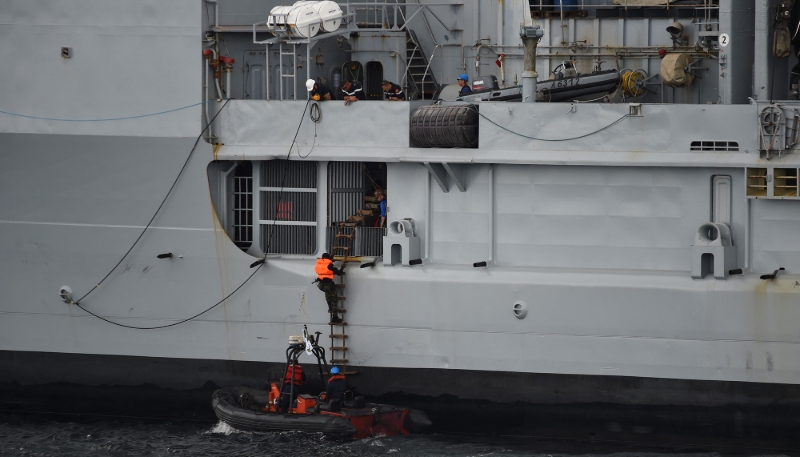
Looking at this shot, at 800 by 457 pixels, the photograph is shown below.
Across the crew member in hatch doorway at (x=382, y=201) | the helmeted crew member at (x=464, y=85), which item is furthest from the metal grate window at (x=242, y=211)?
the helmeted crew member at (x=464, y=85)

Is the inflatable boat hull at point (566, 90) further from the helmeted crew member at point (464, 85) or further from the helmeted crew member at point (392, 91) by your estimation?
the helmeted crew member at point (392, 91)

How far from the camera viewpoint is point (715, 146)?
13.5 metres

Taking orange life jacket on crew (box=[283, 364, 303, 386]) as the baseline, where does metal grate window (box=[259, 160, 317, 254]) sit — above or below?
above

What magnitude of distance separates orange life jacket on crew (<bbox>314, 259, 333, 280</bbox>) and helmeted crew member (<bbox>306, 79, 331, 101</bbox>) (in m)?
2.40

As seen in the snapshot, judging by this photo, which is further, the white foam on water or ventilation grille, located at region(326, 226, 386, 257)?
ventilation grille, located at region(326, 226, 386, 257)

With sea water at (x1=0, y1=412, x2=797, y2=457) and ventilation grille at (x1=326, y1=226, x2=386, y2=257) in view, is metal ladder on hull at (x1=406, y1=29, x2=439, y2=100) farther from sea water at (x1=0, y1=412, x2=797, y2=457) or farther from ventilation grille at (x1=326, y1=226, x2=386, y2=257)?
sea water at (x1=0, y1=412, x2=797, y2=457)

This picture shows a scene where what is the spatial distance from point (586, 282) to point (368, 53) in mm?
5408

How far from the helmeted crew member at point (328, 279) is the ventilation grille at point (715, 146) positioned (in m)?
5.29

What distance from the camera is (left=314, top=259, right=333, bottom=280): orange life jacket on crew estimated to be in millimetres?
14664

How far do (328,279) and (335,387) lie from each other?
1.55 meters

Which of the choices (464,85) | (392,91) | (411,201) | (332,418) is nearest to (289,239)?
(411,201)

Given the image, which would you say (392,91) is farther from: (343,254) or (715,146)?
(715,146)

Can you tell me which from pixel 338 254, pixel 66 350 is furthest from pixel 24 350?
pixel 338 254

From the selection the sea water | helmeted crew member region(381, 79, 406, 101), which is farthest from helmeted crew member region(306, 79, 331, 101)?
the sea water
